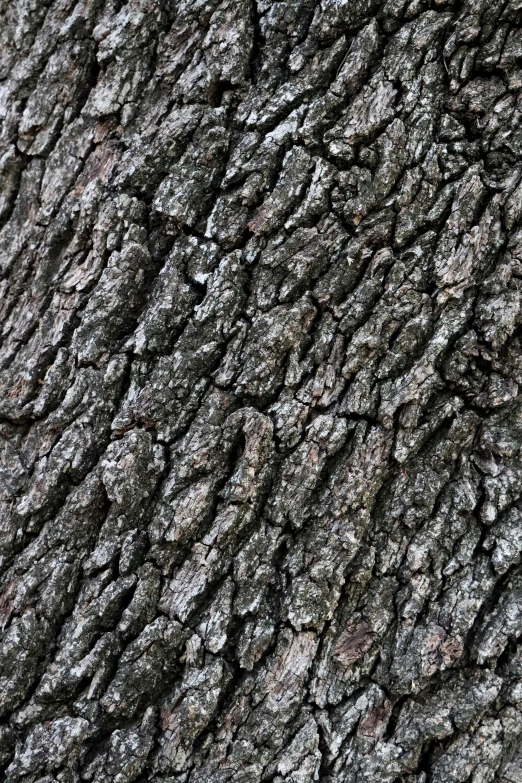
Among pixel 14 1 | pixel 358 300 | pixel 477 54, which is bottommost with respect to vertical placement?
pixel 358 300

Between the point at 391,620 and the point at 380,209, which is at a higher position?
the point at 380,209

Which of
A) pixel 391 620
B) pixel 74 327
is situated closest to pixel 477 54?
pixel 74 327

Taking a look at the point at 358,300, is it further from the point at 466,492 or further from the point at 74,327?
the point at 74,327

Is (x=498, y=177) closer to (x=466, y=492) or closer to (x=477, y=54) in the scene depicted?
(x=477, y=54)

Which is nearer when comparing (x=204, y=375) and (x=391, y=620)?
(x=391, y=620)

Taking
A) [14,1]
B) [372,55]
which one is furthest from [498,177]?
[14,1]

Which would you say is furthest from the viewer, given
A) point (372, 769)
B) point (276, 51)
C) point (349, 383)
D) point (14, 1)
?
point (14, 1)

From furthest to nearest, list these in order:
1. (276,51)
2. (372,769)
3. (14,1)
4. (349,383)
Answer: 1. (14,1)
2. (276,51)
3. (349,383)
4. (372,769)
